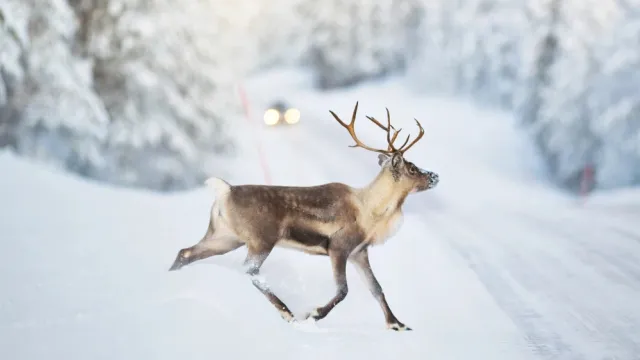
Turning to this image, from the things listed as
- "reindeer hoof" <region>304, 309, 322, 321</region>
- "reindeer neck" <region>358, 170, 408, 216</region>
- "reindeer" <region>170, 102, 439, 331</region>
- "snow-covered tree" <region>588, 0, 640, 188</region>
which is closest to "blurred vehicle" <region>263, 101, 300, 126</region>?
"reindeer" <region>170, 102, 439, 331</region>

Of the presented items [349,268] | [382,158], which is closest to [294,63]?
[382,158]

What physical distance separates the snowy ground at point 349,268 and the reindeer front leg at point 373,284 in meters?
0.04

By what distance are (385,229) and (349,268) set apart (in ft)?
0.79

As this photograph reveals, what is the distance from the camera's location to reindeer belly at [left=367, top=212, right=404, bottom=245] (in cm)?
271

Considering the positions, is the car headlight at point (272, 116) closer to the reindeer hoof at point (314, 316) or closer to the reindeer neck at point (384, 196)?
the reindeer neck at point (384, 196)

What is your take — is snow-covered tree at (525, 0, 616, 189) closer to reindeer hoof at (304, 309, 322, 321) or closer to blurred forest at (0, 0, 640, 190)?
blurred forest at (0, 0, 640, 190)

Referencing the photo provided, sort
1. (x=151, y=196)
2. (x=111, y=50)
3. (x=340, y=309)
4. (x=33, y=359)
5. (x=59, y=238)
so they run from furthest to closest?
1. (x=111, y=50)
2. (x=151, y=196)
3. (x=59, y=238)
4. (x=340, y=309)
5. (x=33, y=359)

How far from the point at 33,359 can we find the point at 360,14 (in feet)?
7.91

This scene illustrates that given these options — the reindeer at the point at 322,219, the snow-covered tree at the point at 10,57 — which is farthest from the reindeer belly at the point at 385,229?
the snow-covered tree at the point at 10,57

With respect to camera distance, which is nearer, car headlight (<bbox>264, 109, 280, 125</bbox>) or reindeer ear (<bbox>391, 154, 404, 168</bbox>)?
reindeer ear (<bbox>391, 154, 404, 168</bbox>)

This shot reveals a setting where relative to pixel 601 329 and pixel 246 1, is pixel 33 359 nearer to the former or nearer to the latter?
pixel 246 1

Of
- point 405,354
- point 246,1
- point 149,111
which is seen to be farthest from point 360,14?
point 405,354

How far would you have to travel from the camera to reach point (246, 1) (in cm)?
351

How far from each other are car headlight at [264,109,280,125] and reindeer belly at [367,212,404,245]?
1015mm
